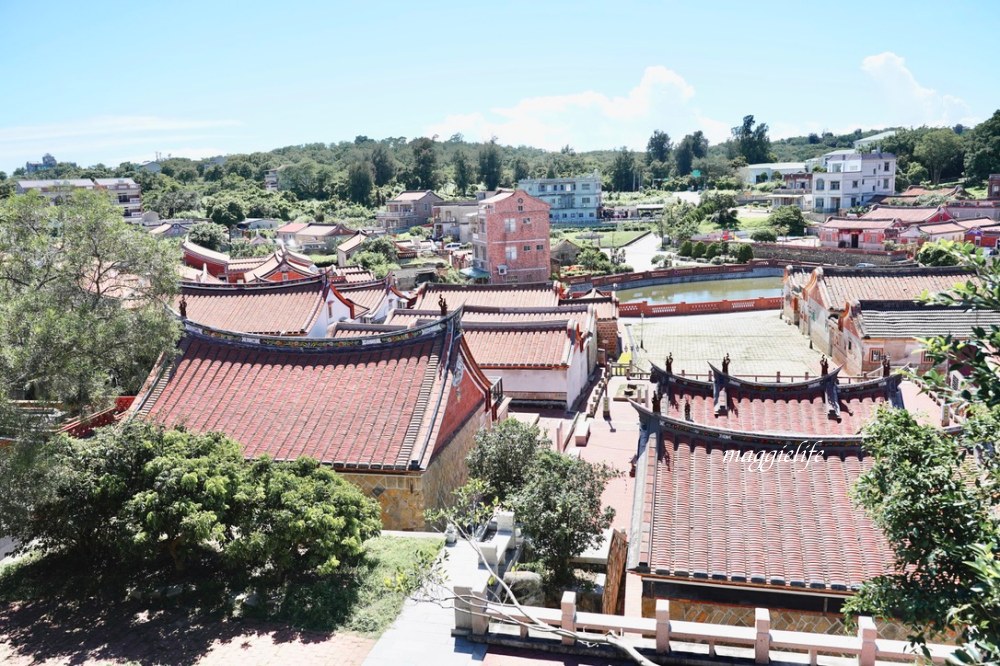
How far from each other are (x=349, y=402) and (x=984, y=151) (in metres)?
86.0

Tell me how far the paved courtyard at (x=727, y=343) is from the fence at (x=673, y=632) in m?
20.2

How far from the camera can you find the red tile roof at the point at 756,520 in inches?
410

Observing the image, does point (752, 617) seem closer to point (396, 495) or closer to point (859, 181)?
point (396, 495)

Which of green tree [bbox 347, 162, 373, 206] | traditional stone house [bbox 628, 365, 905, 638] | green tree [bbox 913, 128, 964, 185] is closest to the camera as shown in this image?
traditional stone house [bbox 628, 365, 905, 638]

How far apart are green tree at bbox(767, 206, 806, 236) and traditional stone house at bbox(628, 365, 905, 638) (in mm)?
64472

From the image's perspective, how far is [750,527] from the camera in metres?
11.1

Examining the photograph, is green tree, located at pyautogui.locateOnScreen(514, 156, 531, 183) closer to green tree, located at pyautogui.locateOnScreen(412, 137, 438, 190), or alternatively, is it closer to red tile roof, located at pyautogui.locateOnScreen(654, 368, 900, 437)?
green tree, located at pyautogui.locateOnScreen(412, 137, 438, 190)

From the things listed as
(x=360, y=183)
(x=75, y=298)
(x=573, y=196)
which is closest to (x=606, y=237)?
(x=573, y=196)

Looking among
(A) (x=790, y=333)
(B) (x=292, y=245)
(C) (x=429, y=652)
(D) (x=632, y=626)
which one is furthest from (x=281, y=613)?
(B) (x=292, y=245)

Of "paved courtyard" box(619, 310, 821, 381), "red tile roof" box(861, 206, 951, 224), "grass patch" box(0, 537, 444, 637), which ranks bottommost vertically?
"paved courtyard" box(619, 310, 821, 381)

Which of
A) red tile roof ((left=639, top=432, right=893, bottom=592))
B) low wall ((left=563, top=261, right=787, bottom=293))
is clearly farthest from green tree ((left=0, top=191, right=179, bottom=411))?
low wall ((left=563, top=261, right=787, bottom=293))

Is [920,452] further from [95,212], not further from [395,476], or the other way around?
[95,212]

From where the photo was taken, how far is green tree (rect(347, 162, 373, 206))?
329 ft

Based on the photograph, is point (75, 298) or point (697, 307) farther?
point (697, 307)
